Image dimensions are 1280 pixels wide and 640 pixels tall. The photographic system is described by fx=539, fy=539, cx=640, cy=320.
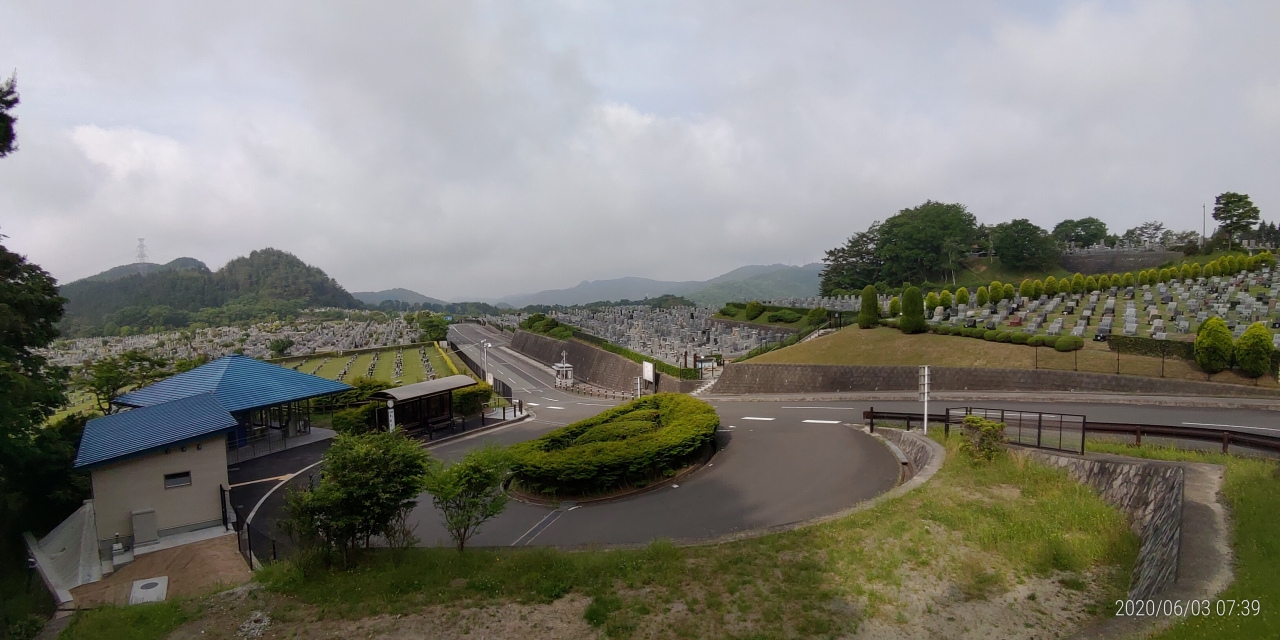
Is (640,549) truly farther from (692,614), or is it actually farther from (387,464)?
(387,464)

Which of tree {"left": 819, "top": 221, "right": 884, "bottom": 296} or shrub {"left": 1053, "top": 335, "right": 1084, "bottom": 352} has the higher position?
tree {"left": 819, "top": 221, "right": 884, "bottom": 296}

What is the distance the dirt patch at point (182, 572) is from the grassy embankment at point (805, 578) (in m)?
1.62

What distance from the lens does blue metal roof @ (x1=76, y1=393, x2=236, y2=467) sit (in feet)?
33.2

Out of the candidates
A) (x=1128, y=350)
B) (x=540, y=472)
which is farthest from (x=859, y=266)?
(x=540, y=472)

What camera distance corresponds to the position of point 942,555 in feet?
23.0

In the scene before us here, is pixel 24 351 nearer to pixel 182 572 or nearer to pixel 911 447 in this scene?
pixel 182 572

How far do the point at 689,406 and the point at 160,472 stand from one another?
12.5 m

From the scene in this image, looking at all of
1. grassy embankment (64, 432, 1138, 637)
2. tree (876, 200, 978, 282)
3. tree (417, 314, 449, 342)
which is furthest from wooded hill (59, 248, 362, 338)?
grassy embankment (64, 432, 1138, 637)

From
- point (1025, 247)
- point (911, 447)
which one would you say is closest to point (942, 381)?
point (911, 447)

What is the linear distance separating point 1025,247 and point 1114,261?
34.4 ft

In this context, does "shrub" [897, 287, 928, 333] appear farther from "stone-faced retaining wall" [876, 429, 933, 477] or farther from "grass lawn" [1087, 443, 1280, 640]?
"grass lawn" [1087, 443, 1280, 640]

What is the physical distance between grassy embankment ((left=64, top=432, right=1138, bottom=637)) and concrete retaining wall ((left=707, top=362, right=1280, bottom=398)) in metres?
13.6

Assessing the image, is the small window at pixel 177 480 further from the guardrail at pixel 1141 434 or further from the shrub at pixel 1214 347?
the shrub at pixel 1214 347

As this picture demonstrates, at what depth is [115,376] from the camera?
738 inches
